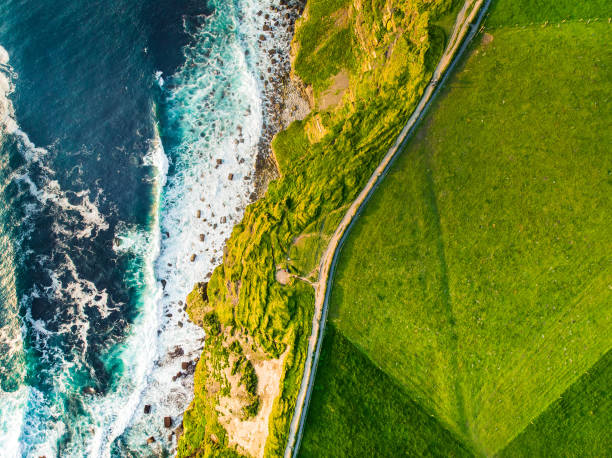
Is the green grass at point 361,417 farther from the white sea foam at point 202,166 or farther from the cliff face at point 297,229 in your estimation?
the white sea foam at point 202,166

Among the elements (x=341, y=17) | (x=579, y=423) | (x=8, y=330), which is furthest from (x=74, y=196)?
(x=579, y=423)

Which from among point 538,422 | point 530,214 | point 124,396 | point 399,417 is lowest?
point 538,422

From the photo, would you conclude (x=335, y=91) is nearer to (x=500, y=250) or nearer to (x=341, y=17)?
(x=341, y=17)

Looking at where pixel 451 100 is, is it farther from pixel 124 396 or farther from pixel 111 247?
pixel 124 396

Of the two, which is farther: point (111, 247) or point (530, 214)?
point (111, 247)

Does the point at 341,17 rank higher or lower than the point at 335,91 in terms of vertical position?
higher

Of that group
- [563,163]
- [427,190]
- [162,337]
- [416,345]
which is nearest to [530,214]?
[563,163]
